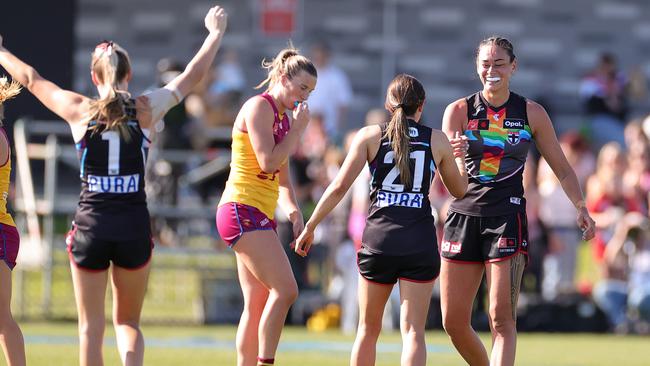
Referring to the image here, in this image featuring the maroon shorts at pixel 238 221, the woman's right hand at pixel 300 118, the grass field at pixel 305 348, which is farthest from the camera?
the grass field at pixel 305 348

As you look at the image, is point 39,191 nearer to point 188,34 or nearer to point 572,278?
point 188,34

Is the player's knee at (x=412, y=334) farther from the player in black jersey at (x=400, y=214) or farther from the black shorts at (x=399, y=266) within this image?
the black shorts at (x=399, y=266)

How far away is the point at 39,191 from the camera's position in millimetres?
17875

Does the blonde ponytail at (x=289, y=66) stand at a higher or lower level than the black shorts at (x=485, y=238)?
higher

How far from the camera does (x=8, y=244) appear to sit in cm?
776

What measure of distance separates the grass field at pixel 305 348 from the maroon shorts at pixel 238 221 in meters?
2.92

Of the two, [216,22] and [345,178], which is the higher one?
[216,22]

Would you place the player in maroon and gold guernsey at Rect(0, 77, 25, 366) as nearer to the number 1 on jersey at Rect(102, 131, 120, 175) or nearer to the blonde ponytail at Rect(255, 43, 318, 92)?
the number 1 on jersey at Rect(102, 131, 120, 175)

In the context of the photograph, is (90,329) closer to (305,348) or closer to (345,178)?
(345,178)

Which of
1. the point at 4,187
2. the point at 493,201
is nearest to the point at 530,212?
the point at 493,201

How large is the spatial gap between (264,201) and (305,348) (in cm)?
443

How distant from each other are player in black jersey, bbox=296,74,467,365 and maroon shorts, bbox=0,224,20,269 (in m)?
1.71

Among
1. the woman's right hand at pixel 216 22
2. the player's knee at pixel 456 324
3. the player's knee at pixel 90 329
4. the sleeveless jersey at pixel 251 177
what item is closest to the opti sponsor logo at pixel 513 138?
the player's knee at pixel 456 324

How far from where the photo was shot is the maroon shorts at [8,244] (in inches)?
304
